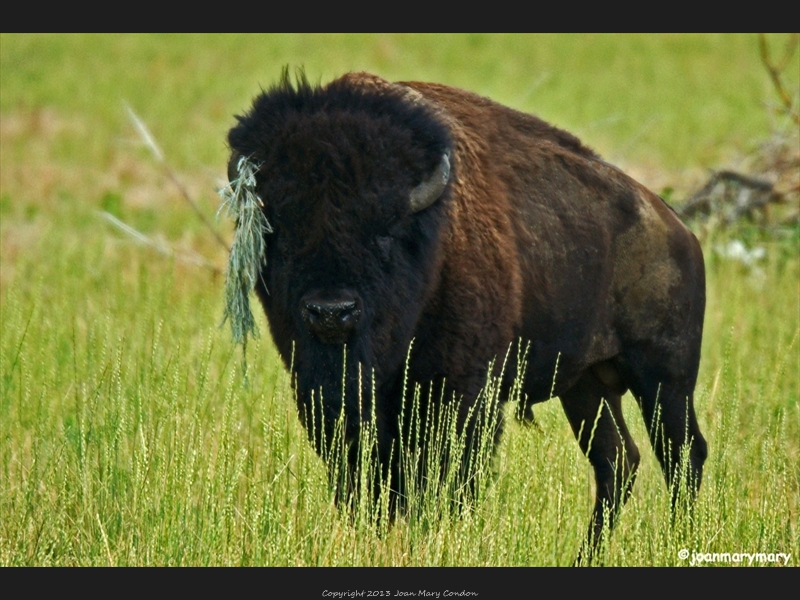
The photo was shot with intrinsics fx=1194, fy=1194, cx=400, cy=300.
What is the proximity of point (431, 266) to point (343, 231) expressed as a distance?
0.47 m

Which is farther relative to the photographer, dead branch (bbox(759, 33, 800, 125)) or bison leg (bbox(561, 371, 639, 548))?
dead branch (bbox(759, 33, 800, 125))

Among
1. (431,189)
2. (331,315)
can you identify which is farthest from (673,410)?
(331,315)

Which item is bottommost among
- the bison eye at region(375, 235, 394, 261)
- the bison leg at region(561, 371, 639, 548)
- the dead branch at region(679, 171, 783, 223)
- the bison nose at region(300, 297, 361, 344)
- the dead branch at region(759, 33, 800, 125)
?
the bison leg at region(561, 371, 639, 548)

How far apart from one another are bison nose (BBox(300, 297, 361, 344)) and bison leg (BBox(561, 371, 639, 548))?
1.99 meters

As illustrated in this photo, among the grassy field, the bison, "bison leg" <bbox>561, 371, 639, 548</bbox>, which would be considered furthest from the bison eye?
"bison leg" <bbox>561, 371, 639, 548</bbox>

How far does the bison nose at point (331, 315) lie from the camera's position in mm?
4945

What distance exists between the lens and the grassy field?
16.3 feet

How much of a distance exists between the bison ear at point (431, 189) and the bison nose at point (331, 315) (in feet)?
1.82

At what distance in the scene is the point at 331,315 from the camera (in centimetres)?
496

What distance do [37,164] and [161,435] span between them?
13.6 metres

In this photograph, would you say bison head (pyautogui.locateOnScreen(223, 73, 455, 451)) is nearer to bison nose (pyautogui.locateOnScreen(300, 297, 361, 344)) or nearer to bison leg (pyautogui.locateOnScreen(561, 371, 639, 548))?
bison nose (pyautogui.locateOnScreen(300, 297, 361, 344))

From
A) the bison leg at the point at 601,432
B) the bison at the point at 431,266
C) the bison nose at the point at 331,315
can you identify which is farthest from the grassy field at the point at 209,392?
the bison nose at the point at 331,315
